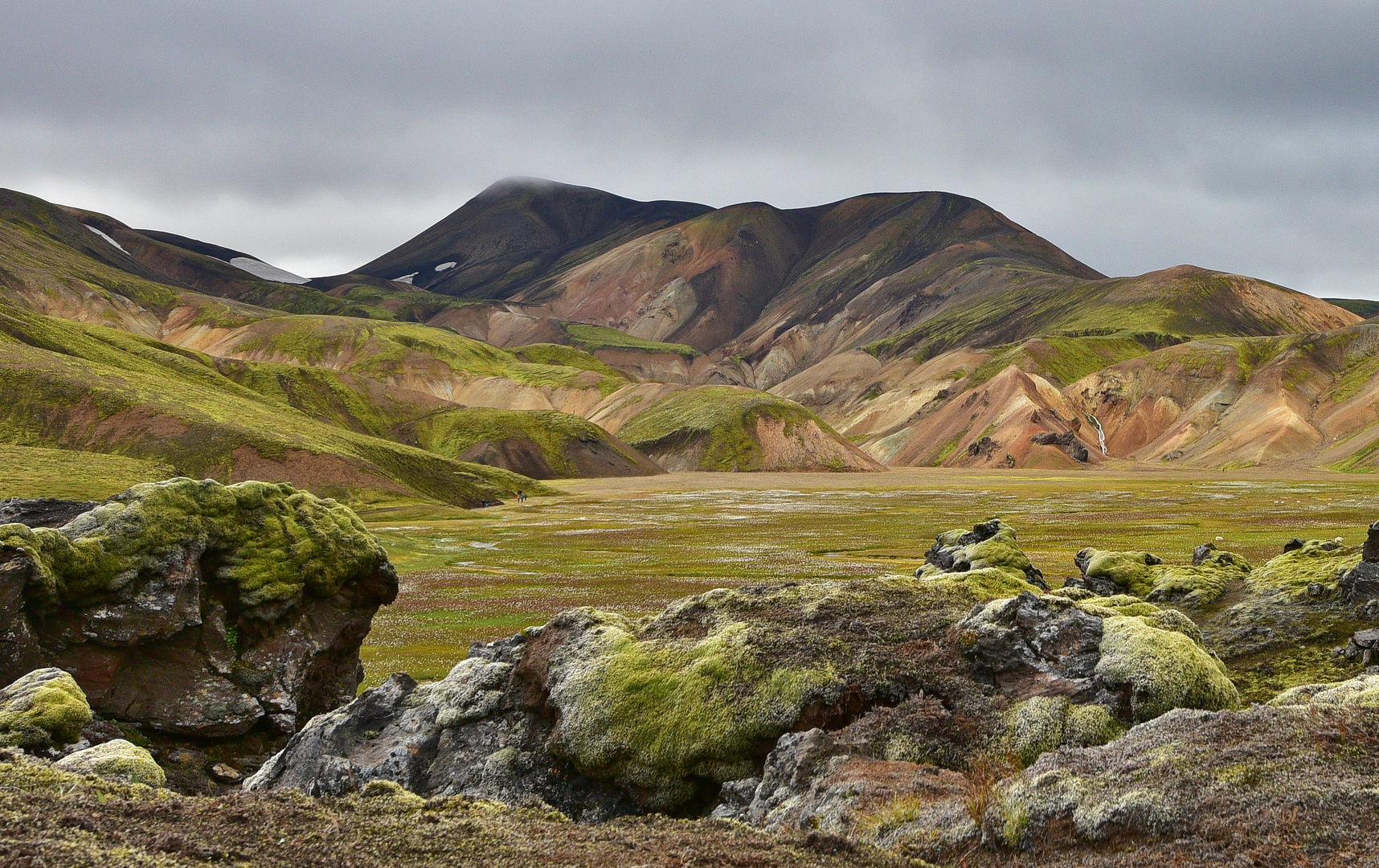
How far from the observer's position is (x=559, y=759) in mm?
14898

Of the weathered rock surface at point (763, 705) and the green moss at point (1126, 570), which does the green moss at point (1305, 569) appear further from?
the weathered rock surface at point (763, 705)

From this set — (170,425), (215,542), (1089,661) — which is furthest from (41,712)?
(170,425)

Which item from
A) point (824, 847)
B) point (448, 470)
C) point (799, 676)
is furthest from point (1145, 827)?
point (448, 470)

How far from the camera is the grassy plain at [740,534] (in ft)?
147

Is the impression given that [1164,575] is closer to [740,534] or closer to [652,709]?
[652,709]

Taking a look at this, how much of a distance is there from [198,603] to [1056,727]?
61.8ft

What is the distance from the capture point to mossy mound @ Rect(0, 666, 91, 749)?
1434 centimetres

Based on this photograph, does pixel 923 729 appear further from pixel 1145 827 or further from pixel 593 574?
pixel 593 574

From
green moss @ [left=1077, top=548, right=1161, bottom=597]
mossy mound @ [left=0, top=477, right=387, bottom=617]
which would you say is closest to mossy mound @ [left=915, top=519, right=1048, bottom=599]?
green moss @ [left=1077, top=548, right=1161, bottom=597]

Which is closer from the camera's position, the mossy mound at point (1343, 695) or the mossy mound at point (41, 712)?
the mossy mound at point (1343, 695)

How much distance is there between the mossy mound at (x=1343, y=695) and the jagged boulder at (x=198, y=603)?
2027 cm

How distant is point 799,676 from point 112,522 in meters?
16.5

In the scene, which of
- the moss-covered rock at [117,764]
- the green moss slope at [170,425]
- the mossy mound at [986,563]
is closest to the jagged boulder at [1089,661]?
the mossy mound at [986,563]

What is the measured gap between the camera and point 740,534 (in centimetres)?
8300
